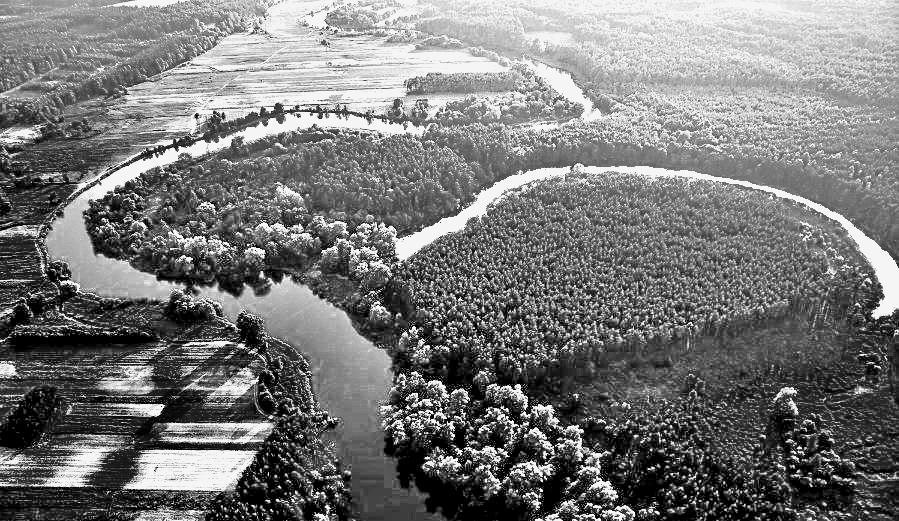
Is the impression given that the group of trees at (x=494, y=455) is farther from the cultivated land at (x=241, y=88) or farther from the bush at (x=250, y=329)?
the cultivated land at (x=241, y=88)

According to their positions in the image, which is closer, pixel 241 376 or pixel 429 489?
pixel 429 489

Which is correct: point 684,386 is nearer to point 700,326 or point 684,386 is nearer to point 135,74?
point 700,326

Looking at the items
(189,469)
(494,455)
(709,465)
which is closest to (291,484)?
(189,469)

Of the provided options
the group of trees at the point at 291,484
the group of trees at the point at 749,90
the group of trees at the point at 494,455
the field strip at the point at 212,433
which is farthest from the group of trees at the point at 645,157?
the field strip at the point at 212,433

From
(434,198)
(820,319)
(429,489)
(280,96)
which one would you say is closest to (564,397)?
(429,489)

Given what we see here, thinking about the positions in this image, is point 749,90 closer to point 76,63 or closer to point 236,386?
point 236,386
